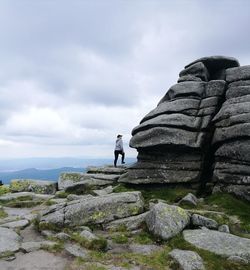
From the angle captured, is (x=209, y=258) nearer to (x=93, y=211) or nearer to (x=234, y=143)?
(x=93, y=211)

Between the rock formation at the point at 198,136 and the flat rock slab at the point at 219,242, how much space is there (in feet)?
28.6

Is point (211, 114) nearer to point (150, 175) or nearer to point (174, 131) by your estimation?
point (174, 131)

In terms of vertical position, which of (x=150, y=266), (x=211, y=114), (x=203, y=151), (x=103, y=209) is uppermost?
(x=211, y=114)

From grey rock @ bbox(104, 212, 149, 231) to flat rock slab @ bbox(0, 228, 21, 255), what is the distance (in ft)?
17.0

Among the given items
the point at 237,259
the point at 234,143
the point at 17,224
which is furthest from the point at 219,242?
the point at 17,224

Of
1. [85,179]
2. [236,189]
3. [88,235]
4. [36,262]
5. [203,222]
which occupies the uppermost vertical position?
[85,179]

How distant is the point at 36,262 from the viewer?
15977mm

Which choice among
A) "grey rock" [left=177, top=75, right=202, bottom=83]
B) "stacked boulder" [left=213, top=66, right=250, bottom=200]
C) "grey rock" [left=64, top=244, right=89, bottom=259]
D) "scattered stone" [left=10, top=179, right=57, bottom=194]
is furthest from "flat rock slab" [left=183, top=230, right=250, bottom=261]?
"scattered stone" [left=10, top=179, right=57, bottom=194]

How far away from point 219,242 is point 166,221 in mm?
2943

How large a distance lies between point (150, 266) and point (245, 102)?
19225 millimetres

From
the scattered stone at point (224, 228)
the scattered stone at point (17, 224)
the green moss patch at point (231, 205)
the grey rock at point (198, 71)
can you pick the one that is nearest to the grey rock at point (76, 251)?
the scattered stone at point (17, 224)

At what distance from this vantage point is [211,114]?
32188 mm

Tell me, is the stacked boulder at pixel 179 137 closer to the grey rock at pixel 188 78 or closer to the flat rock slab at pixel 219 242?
the grey rock at pixel 188 78

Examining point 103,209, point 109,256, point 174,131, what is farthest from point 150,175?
point 109,256
